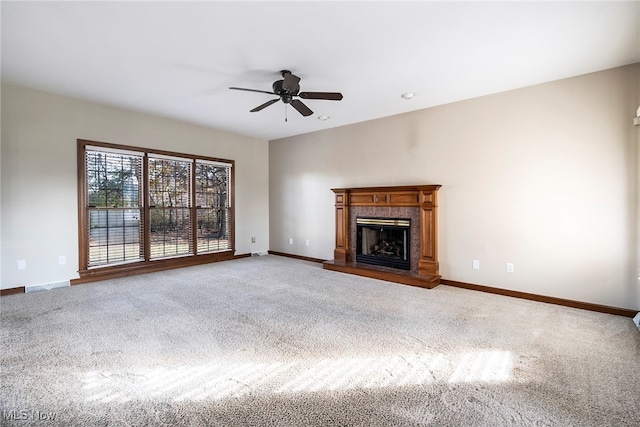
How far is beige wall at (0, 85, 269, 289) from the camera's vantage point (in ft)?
12.7

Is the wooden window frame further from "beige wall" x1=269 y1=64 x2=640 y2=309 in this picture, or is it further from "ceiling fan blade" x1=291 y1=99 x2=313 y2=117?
"beige wall" x1=269 y1=64 x2=640 y2=309

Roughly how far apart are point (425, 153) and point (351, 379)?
3.58 metres

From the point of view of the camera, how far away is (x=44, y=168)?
412cm

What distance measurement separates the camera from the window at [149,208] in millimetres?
4574

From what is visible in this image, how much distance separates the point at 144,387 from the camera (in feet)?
6.33

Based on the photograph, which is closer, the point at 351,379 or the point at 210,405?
the point at 210,405

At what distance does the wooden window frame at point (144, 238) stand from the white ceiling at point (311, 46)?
96 cm

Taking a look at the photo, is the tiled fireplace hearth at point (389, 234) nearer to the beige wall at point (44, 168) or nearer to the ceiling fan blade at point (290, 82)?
the ceiling fan blade at point (290, 82)

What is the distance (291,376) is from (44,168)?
4.34 meters

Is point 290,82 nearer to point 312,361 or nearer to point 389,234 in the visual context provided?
point 312,361

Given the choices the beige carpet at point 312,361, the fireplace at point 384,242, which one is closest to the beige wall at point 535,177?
the beige carpet at point 312,361

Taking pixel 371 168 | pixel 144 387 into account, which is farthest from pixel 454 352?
pixel 371 168

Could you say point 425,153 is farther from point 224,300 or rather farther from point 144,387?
point 144,387

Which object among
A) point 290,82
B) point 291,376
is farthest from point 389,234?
point 291,376
